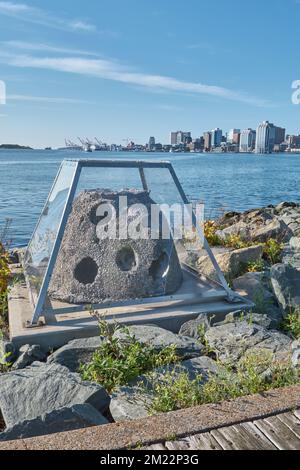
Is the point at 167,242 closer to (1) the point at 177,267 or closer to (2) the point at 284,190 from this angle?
(1) the point at 177,267

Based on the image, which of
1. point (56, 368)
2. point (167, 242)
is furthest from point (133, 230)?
point (56, 368)

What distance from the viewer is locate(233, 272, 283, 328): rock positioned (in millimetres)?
6211

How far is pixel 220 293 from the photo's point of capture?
633 centimetres

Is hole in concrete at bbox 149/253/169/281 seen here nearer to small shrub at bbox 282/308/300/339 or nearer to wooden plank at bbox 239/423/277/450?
small shrub at bbox 282/308/300/339

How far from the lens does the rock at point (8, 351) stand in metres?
4.93

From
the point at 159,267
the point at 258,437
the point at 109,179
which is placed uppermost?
the point at 109,179

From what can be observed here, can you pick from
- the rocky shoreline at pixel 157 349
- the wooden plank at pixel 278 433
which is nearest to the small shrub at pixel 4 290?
the rocky shoreline at pixel 157 349

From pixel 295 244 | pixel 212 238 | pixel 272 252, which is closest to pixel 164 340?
pixel 272 252

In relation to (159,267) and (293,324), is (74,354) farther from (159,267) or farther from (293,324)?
(293,324)

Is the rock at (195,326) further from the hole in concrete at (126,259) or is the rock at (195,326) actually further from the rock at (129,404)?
the rock at (129,404)

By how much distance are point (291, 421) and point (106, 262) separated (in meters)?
3.46

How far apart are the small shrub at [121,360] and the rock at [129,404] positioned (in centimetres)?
25

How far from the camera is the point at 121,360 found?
460 cm

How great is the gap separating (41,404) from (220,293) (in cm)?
303
